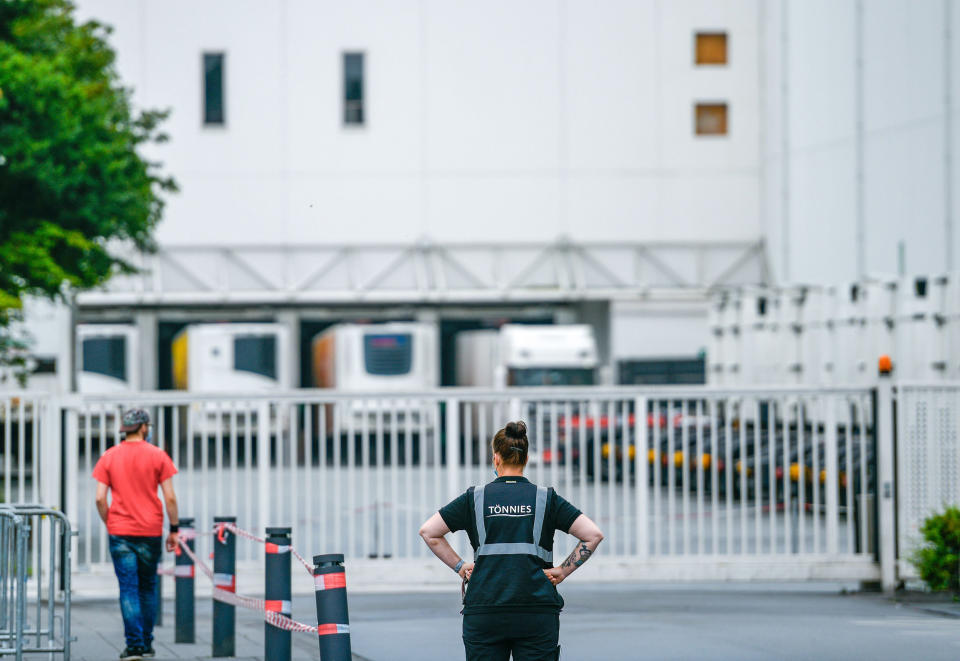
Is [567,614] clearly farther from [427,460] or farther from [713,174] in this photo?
[713,174]

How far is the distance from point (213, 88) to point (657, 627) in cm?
3979

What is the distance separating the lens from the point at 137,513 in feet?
34.6

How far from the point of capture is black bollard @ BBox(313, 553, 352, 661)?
7820mm

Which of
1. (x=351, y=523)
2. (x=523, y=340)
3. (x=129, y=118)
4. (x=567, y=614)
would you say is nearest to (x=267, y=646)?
(x=567, y=614)

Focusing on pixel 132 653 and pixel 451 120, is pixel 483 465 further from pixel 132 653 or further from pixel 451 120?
pixel 451 120

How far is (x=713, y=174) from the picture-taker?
49.4 metres

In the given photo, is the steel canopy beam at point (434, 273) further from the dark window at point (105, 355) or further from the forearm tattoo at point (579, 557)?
the forearm tattoo at point (579, 557)

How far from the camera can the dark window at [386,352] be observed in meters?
42.7

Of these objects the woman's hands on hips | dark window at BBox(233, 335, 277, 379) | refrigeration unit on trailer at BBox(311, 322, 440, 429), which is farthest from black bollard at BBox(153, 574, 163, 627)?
dark window at BBox(233, 335, 277, 379)

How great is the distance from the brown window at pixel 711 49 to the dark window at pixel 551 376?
15153 millimetres

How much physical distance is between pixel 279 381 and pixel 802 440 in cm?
3070

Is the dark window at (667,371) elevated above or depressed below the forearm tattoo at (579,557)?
above

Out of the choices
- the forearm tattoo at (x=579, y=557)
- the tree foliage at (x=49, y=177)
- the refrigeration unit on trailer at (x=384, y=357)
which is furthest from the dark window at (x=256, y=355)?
the forearm tattoo at (x=579, y=557)

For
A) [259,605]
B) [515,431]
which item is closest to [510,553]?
[515,431]
